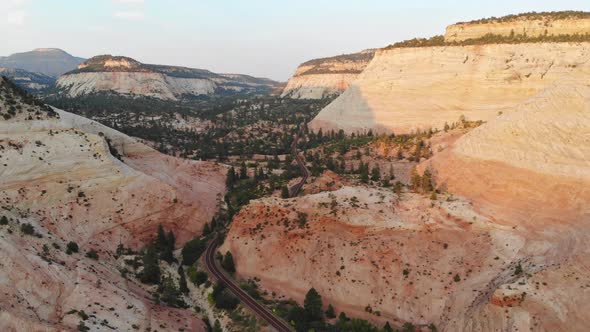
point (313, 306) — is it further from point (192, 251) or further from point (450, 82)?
point (450, 82)

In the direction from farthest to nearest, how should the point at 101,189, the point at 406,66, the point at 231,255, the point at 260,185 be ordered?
the point at 406,66 < the point at 260,185 < the point at 101,189 < the point at 231,255

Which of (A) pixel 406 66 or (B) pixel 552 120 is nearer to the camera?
(B) pixel 552 120

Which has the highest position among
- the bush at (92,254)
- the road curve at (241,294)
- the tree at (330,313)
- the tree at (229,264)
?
the bush at (92,254)

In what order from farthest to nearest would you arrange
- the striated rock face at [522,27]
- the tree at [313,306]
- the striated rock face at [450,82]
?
the striated rock face at [522,27], the striated rock face at [450,82], the tree at [313,306]

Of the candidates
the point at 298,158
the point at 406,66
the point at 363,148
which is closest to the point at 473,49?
the point at 406,66

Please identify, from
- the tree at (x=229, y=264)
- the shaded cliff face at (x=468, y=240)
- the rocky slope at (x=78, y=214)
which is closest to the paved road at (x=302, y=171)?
the rocky slope at (x=78, y=214)

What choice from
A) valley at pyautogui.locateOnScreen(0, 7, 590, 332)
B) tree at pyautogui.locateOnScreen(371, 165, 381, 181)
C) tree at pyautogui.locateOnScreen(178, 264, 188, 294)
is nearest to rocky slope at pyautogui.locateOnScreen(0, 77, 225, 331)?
valley at pyautogui.locateOnScreen(0, 7, 590, 332)

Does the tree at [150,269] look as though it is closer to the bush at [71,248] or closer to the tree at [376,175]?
the bush at [71,248]

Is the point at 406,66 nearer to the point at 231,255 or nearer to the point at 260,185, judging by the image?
the point at 260,185
